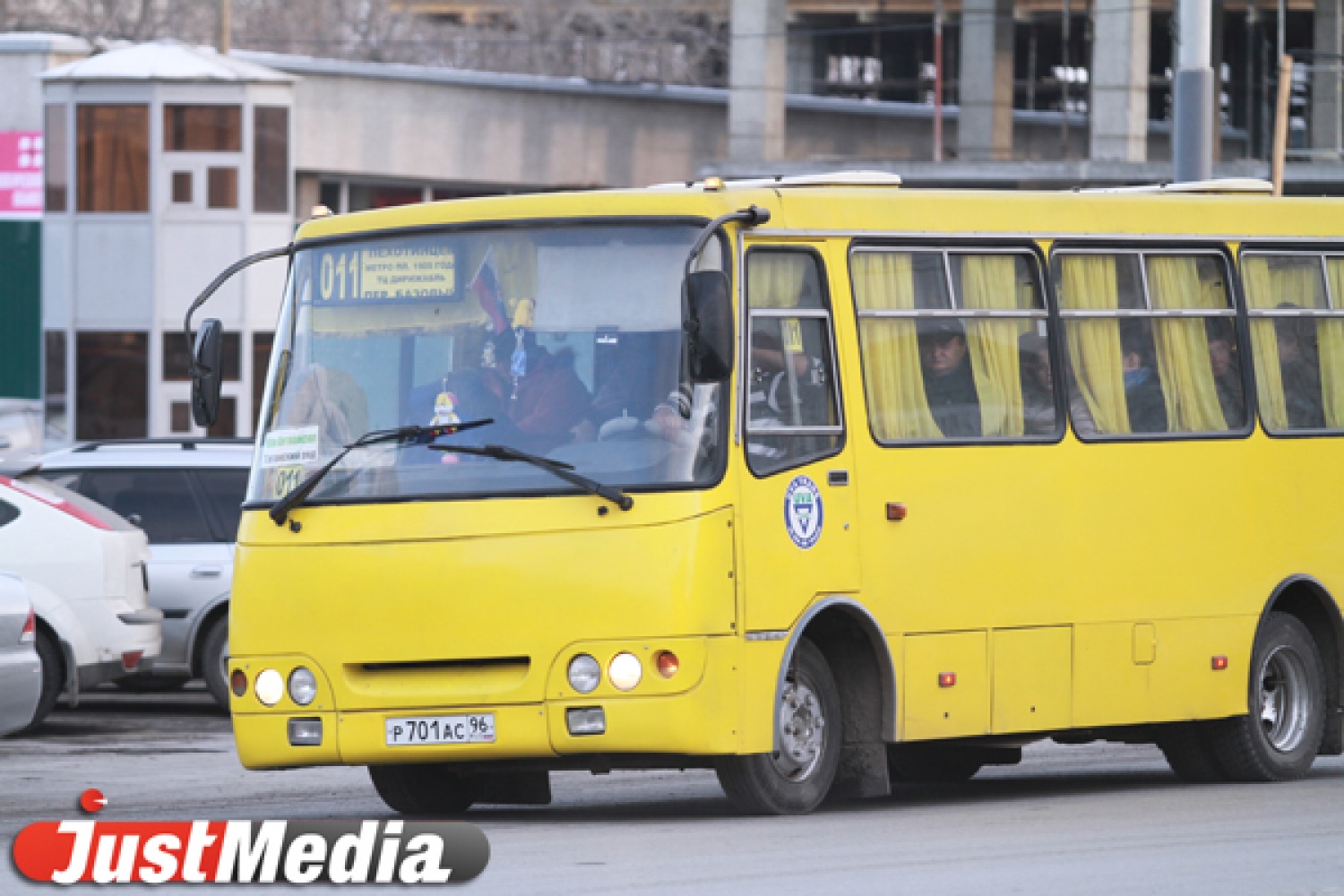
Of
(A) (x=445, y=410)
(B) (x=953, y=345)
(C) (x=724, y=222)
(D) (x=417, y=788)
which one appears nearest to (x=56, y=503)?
(D) (x=417, y=788)

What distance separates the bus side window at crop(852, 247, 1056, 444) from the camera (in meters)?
11.8

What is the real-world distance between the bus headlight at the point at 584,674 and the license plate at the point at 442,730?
1.22ft

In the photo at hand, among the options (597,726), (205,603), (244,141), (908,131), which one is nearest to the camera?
(597,726)

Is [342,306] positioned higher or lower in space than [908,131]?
lower

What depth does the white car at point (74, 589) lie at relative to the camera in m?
17.2

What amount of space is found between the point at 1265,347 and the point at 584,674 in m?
4.96

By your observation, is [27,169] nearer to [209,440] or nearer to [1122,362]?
[209,440]

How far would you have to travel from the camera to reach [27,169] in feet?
121

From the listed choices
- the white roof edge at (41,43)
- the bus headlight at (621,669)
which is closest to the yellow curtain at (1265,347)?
the bus headlight at (621,669)

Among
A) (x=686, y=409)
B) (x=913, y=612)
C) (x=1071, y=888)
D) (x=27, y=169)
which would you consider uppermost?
(x=27, y=169)

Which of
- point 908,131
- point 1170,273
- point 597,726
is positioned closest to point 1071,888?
point 597,726

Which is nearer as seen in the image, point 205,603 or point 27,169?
point 205,603

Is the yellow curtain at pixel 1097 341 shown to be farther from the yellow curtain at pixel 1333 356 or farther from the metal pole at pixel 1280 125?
the metal pole at pixel 1280 125

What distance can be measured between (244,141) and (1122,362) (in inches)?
962
